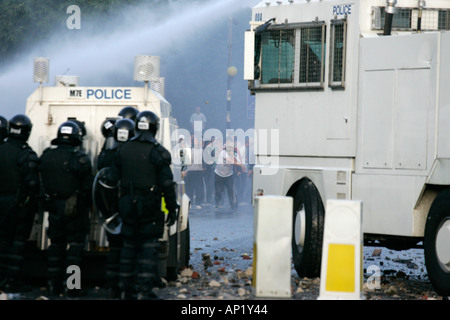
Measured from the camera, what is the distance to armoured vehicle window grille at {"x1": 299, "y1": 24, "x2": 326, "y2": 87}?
1286cm

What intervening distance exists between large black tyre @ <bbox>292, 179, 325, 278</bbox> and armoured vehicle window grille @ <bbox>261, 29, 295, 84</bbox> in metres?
1.49

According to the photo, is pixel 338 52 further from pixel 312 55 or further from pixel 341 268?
pixel 341 268

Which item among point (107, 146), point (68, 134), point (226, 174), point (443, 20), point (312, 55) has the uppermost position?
point (443, 20)

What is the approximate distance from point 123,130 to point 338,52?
318 centimetres

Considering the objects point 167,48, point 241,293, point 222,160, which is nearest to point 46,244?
point 241,293

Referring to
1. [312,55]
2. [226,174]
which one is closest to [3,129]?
[312,55]

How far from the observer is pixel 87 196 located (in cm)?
1137

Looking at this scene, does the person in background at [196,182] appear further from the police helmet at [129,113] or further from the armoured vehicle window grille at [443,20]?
the police helmet at [129,113]

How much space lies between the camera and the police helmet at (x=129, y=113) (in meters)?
11.7

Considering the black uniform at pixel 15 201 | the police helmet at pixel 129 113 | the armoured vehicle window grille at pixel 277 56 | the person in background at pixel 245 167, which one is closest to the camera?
the black uniform at pixel 15 201

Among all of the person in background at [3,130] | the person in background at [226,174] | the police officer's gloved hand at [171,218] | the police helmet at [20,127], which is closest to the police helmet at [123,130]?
the police officer's gloved hand at [171,218]

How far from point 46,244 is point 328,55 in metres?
4.30

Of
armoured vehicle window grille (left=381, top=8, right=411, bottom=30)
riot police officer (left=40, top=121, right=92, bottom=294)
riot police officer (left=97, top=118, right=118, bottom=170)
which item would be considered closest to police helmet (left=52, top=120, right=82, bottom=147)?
riot police officer (left=40, top=121, right=92, bottom=294)

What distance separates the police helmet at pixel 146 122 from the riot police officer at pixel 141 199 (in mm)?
11
